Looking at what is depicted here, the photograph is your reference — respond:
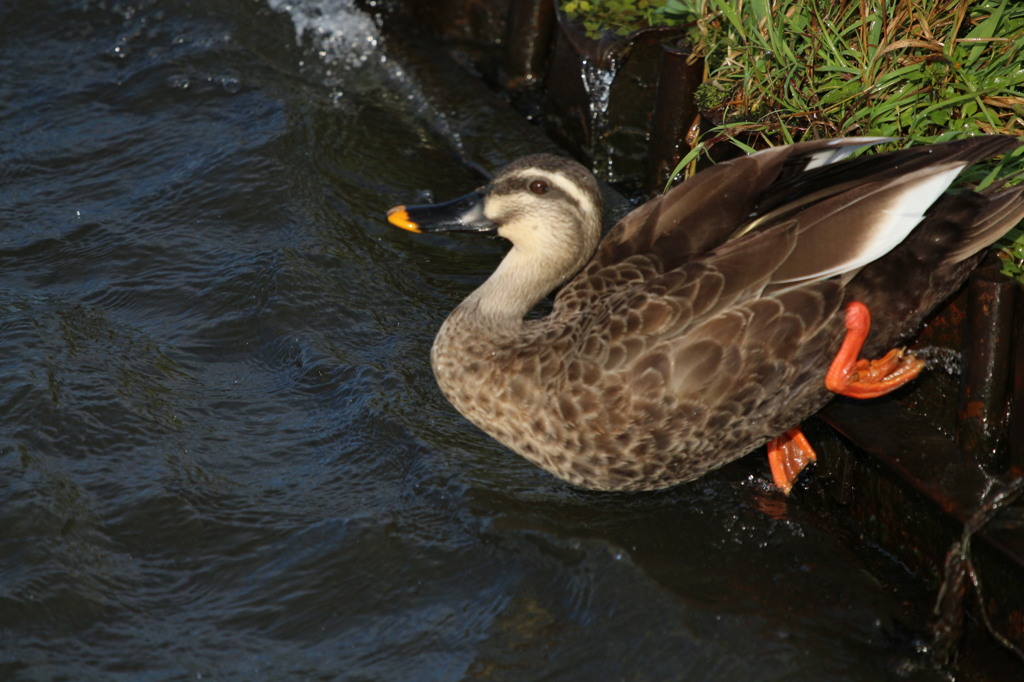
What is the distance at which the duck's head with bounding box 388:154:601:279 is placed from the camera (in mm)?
3982

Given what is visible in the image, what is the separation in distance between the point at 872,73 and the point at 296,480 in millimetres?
2603

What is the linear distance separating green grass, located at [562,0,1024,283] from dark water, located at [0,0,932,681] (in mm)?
1339

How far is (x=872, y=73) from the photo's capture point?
4160mm

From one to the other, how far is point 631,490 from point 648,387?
0.51 meters

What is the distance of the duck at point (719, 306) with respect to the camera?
3494mm

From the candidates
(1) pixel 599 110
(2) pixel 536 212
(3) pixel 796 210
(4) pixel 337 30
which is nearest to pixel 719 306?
(3) pixel 796 210

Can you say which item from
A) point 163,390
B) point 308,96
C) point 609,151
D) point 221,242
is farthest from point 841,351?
point 308,96

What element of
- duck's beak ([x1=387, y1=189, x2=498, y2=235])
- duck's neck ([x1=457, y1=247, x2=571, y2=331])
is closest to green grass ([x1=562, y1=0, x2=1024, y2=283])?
duck's neck ([x1=457, y1=247, x2=571, y2=331])

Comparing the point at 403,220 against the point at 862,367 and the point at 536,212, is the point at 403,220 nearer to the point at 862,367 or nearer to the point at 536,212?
the point at 536,212

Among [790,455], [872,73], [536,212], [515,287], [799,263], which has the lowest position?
[790,455]

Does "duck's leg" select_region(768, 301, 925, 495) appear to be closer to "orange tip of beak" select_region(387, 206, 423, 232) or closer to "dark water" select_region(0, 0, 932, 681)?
"dark water" select_region(0, 0, 932, 681)

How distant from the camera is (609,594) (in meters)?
3.54

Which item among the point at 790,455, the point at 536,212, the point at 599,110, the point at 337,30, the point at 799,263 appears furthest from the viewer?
the point at 337,30

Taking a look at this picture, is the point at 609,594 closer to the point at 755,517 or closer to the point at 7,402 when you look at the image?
the point at 755,517
